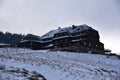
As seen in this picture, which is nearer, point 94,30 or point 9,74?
point 9,74

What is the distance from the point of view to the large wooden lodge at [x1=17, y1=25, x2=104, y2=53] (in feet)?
261

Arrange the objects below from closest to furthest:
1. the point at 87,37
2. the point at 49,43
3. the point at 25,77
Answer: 1. the point at 25,77
2. the point at 87,37
3. the point at 49,43

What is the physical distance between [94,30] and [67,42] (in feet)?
30.7

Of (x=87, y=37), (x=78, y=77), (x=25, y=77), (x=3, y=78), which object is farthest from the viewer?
(x=87, y=37)

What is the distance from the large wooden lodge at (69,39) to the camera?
7959 centimetres

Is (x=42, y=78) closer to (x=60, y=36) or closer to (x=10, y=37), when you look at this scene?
(x=60, y=36)

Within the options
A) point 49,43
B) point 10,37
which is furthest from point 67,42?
point 10,37

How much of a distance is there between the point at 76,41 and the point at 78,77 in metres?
51.5

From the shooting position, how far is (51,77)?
26266mm

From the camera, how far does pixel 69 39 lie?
82.8 metres

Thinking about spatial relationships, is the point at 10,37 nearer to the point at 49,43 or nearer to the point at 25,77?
the point at 49,43

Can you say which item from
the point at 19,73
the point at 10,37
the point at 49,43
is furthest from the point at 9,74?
the point at 10,37

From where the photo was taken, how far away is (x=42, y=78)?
79.4ft

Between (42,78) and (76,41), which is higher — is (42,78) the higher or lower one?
the lower one
